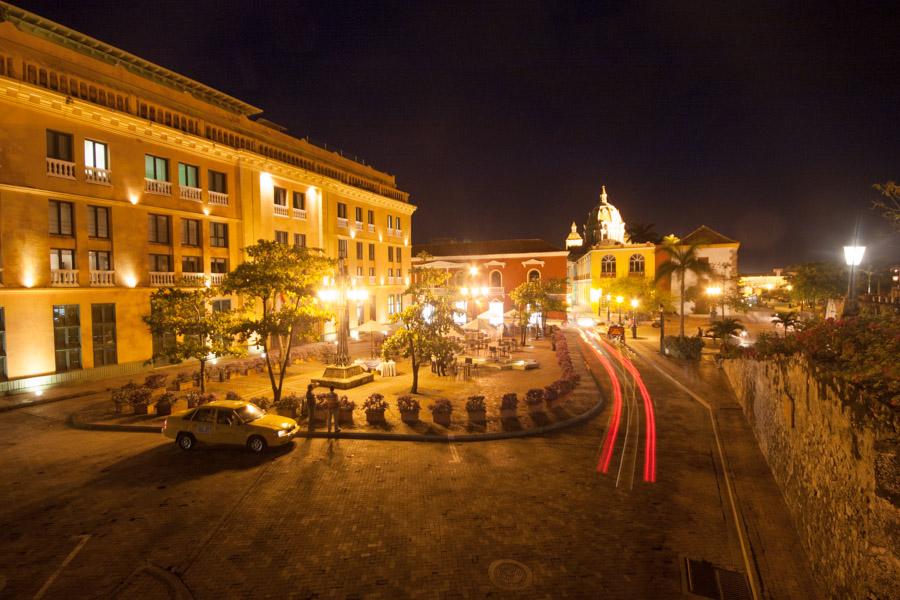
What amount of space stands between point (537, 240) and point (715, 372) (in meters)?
35.2

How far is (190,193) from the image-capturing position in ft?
87.6

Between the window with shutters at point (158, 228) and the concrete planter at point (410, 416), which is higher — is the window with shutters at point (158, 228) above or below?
above

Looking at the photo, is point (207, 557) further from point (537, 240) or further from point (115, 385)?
point (537, 240)

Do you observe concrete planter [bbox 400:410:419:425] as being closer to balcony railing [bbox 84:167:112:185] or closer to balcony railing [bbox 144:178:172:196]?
balcony railing [bbox 84:167:112:185]

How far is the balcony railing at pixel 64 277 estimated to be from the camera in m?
20.8

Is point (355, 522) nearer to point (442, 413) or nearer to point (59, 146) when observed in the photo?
point (442, 413)

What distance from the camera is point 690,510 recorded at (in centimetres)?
930

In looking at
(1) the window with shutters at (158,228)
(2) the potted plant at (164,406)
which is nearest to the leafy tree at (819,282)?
(2) the potted plant at (164,406)

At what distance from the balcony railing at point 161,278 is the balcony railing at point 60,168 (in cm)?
561

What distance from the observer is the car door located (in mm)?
12711

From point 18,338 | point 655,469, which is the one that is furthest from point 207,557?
point 18,338

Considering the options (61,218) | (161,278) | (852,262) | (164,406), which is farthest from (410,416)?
(61,218)

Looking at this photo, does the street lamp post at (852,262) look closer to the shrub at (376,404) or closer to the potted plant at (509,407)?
the potted plant at (509,407)

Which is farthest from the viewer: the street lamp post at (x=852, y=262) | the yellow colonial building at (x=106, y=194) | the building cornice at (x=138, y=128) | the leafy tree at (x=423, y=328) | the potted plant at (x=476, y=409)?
the yellow colonial building at (x=106, y=194)
